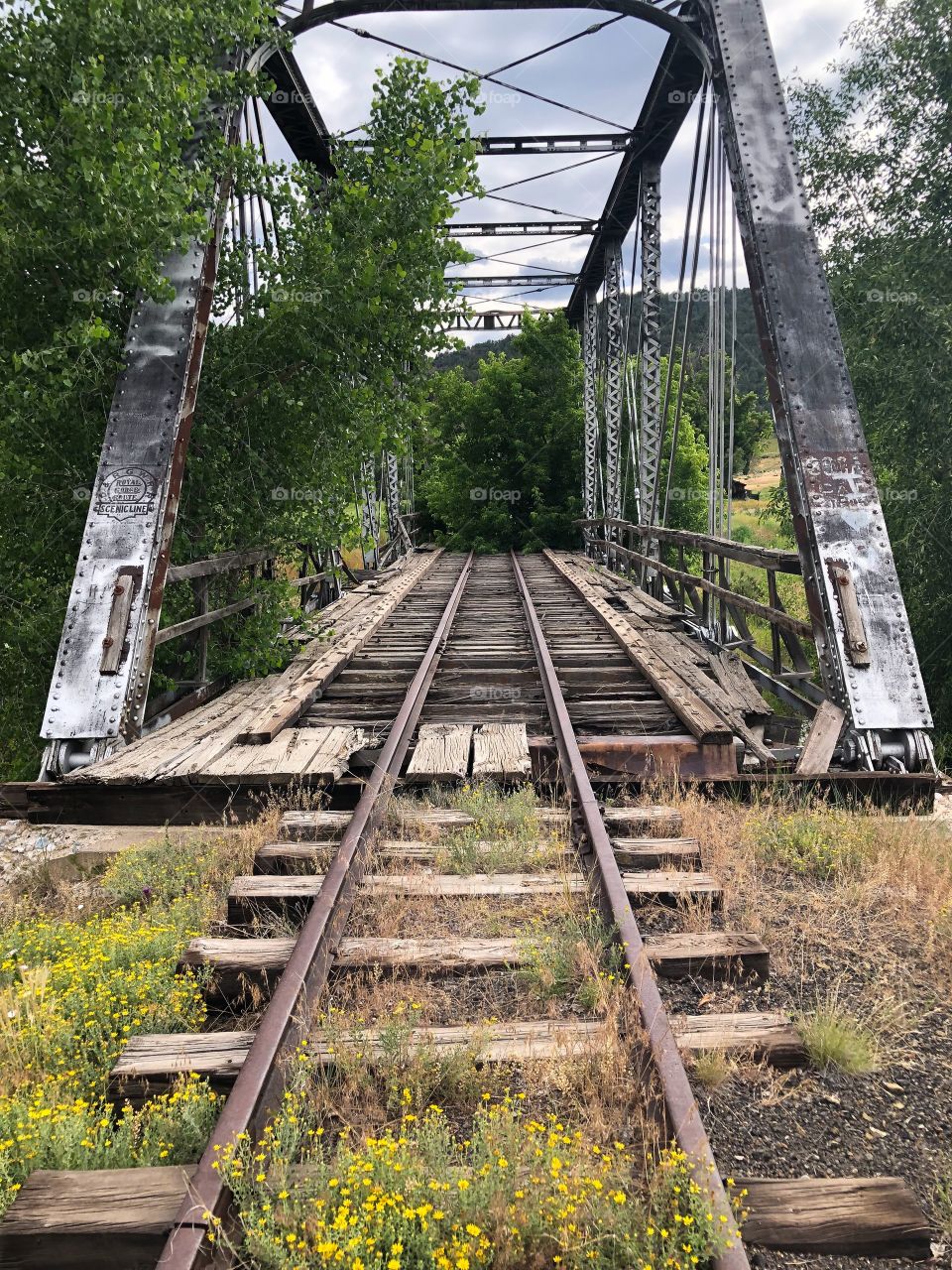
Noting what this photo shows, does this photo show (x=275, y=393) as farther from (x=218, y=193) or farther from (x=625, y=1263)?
(x=625, y=1263)

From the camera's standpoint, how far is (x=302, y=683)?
7035mm

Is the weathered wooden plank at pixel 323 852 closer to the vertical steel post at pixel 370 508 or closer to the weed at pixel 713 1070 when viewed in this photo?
the weed at pixel 713 1070

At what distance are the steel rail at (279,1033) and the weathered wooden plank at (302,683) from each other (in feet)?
4.42

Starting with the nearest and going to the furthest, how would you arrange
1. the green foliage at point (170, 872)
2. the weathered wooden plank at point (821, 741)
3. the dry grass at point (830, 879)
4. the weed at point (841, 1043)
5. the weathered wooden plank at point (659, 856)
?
1. the weed at point (841, 1043)
2. the dry grass at point (830, 879)
3. the weathered wooden plank at point (659, 856)
4. the green foliage at point (170, 872)
5. the weathered wooden plank at point (821, 741)

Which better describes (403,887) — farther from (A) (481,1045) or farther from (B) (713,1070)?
(B) (713,1070)

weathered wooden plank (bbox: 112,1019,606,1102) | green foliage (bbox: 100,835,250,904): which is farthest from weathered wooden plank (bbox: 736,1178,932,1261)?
green foliage (bbox: 100,835,250,904)

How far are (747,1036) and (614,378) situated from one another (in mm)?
17970

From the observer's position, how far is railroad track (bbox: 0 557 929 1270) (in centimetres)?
191

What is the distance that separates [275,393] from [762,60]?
507 cm

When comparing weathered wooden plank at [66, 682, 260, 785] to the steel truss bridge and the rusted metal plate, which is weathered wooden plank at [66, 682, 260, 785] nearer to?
the steel truss bridge

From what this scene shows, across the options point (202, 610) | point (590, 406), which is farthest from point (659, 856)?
point (590, 406)

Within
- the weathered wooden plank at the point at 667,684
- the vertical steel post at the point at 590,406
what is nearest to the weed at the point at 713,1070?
the weathered wooden plank at the point at 667,684

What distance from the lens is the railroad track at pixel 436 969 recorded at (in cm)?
191

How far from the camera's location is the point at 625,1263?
1.83 m
